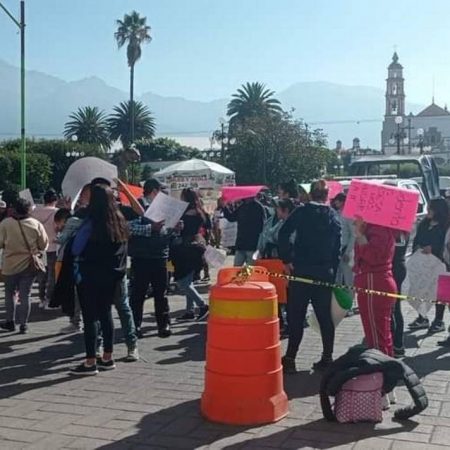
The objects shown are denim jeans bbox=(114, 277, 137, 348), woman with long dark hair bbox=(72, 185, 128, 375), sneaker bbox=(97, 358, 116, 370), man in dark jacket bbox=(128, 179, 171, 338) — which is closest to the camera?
woman with long dark hair bbox=(72, 185, 128, 375)

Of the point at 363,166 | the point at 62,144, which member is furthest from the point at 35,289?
the point at 62,144

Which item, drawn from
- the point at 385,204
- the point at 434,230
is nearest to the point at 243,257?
the point at 434,230

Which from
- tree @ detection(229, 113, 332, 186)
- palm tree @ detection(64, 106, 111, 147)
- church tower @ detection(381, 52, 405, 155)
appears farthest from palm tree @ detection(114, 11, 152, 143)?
church tower @ detection(381, 52, 405, 155)

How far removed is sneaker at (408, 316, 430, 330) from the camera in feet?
30.5

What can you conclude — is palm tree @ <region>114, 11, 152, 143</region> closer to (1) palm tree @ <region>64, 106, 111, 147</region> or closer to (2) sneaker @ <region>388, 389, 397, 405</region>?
(1) palm tree @ <region>64, 106, 111, 147</region>

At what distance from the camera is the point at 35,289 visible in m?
12.8

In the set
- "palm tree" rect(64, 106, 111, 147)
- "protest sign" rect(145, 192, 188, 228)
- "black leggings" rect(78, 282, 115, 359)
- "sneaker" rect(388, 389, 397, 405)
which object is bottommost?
"sneaker" rect(388, 389, 397, 405)

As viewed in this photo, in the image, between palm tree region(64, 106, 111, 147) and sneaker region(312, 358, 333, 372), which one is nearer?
sneaker region(312, 358, 333, 372)

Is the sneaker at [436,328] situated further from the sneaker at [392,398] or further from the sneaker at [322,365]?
the sneaker at [392,398]

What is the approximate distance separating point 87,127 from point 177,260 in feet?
267

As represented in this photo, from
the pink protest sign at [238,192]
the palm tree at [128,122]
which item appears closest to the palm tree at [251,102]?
the palm tree at [128,122]

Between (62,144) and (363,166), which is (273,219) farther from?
(62,144)

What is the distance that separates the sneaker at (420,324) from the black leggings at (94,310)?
415 cm

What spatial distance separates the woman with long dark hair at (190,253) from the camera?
31.9 ft
